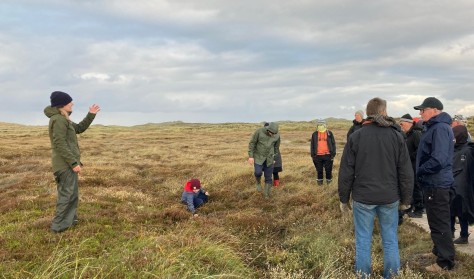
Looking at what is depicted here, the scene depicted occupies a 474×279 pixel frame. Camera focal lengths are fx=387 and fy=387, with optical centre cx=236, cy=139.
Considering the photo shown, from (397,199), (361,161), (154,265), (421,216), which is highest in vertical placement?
(361,161)

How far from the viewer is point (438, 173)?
6.21 meters

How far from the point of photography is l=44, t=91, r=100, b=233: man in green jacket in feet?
25.8

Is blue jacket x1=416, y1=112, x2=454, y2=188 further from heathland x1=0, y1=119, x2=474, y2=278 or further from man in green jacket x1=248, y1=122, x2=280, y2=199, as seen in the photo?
man in green jacket x1=248, y1=122, x2=280, y2=199

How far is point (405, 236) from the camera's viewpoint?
851 cm

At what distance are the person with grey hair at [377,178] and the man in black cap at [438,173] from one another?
0.62 m

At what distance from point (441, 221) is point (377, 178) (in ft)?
4.99

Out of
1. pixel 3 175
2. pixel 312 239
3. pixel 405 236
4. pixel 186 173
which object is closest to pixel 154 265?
pixel 312 239

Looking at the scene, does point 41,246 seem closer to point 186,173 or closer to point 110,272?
point 110,272

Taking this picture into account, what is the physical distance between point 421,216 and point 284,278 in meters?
6.27

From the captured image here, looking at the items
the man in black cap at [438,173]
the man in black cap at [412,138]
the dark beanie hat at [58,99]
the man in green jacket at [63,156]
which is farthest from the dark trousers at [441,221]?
the dark beanie hat at [58,99]

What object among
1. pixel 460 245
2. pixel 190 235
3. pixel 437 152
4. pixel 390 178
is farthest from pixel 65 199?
pixel 460 245

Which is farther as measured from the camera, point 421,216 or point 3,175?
point 3,175

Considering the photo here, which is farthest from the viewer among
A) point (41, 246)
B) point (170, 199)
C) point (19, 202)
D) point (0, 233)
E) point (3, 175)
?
point (3, 175)

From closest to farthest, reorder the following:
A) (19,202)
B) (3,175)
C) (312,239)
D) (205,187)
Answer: (312,239)
(19,202)
(205,187)
(3,175)
